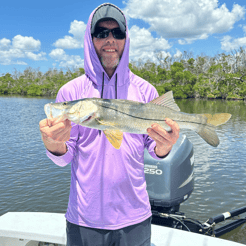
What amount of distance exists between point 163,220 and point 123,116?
2978mm

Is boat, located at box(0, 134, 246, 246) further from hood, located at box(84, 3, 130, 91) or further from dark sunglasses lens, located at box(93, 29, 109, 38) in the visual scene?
dark sunglasses lens, located at box(93, 29, 109, 38)

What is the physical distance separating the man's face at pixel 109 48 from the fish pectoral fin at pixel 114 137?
0.78 metres

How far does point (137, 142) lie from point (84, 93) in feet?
2.28

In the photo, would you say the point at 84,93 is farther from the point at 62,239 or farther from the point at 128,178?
the point at 62,239

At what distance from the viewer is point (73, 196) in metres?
2.14

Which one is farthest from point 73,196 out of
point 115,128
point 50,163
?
point 50,163

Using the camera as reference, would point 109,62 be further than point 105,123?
Yes

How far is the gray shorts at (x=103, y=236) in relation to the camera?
205 centimetres

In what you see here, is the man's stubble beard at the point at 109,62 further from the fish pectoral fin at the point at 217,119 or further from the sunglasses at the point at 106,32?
the fish pectoral fin at the point at 217,119

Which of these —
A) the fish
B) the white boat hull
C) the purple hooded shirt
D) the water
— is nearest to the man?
the purple hooded shirt

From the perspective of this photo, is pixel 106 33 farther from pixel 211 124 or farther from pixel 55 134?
pixel 211 124

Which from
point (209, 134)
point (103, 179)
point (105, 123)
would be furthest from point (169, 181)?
point (105, 123)

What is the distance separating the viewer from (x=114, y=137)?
1.96 metres

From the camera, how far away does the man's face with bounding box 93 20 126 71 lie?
228 centimetres
